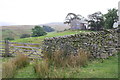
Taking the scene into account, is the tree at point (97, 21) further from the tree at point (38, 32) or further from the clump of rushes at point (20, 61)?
the clump of rushes at point (20, 61)

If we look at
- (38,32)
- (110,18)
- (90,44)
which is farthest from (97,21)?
(90,44)

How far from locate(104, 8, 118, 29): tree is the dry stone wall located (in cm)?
1117

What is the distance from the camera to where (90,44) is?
657 cm

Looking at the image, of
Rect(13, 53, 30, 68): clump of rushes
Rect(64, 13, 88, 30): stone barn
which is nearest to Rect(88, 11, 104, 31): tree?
Rect(64, 13, 88, 30): stone barn

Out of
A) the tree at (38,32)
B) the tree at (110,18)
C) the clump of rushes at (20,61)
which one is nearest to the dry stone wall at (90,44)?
the clump of rushes at (20,61)

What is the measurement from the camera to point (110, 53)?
652 cm

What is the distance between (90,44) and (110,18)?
13145 millimetres

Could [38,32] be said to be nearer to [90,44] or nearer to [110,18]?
[110,18]

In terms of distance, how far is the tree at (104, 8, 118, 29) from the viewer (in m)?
17.9

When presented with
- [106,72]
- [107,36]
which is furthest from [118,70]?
[107,36]

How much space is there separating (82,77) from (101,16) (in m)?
17.9

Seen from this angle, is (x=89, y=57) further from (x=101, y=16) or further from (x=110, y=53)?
(x=101, y=16)

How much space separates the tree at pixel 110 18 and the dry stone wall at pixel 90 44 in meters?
11.2

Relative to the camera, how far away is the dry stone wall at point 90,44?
21.1ft
